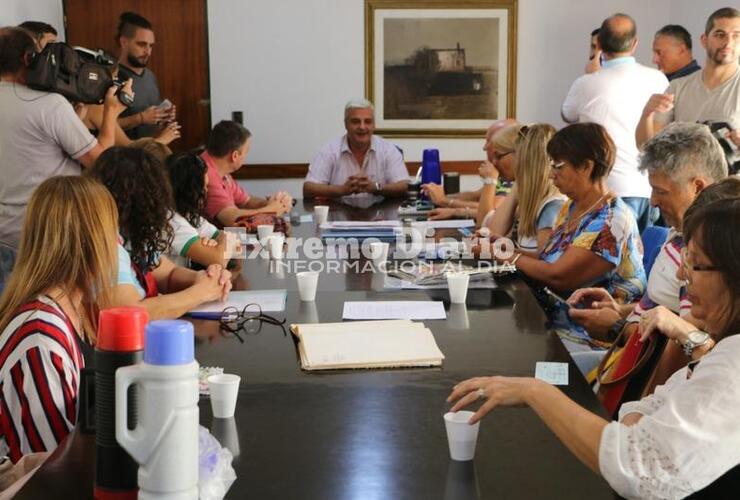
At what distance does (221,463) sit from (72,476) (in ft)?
0.76

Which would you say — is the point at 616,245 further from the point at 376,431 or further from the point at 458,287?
the point at 376,431

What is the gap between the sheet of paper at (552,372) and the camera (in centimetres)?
176

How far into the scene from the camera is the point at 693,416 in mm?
1208

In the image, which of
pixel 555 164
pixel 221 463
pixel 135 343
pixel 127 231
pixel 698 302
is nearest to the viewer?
pixel 135 343

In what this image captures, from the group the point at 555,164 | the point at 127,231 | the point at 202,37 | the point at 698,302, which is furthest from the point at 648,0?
the point at 698,302

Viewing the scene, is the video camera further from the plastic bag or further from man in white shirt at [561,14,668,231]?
the plastic bag

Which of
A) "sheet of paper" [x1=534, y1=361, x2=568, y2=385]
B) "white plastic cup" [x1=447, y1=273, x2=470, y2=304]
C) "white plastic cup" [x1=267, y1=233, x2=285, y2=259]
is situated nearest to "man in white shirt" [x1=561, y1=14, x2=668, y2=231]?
"white plastic cup" [x1=267, y1=233, x2=285, y2=259]

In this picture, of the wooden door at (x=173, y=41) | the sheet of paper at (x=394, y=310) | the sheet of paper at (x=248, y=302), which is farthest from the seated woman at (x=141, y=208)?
the wooden door at (x=173, y=41)

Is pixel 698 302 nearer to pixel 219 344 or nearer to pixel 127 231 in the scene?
pixel 219 344

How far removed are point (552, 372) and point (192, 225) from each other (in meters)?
1.90

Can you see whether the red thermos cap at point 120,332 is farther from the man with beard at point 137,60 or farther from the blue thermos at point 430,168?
the man with beard at point 137,60

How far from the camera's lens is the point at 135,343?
1155 mm

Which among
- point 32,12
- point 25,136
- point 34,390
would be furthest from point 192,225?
point 32,12

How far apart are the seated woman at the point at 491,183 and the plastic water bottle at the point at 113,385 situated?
2875mm
